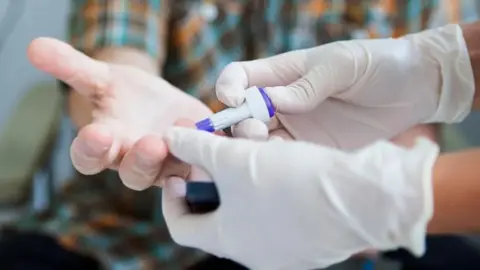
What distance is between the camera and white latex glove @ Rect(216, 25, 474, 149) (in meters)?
0.69

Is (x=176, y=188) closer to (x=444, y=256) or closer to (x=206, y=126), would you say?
(x=206, y=126)

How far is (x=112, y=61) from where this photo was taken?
3.15 ft

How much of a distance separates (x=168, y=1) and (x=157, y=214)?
34 centimetres

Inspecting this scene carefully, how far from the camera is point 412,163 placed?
0.51 meters

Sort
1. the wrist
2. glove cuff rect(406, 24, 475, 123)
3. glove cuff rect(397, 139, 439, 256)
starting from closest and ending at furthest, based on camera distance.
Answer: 1. glove cuff rect(397, 139, 439, 256)
2. glove cuff rect(406, 24, 475, 123)
3. the wrist

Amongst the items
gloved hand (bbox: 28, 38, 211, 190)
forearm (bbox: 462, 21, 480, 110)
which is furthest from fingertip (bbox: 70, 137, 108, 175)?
forearm (bbox: 462, 21, 480, 110)

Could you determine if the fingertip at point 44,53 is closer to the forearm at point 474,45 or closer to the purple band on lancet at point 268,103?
the purple band on lancet at point 268,103

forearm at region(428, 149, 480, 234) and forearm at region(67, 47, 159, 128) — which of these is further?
forearm at region(67, 47, 159, 128)

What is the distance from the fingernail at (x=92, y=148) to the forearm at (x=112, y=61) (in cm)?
33

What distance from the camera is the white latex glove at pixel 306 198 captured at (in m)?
0.50

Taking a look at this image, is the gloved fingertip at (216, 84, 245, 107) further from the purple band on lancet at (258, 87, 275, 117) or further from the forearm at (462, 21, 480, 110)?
the forearm at (462, 21, 480, 110)

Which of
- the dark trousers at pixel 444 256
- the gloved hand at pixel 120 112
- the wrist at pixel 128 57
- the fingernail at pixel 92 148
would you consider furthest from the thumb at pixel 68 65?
the dark trousers at pixel 444 256

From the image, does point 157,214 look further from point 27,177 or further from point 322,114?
point 322,114

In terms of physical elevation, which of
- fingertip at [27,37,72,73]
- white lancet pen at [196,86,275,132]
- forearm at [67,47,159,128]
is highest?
fingertip at [27,37,72,73]
